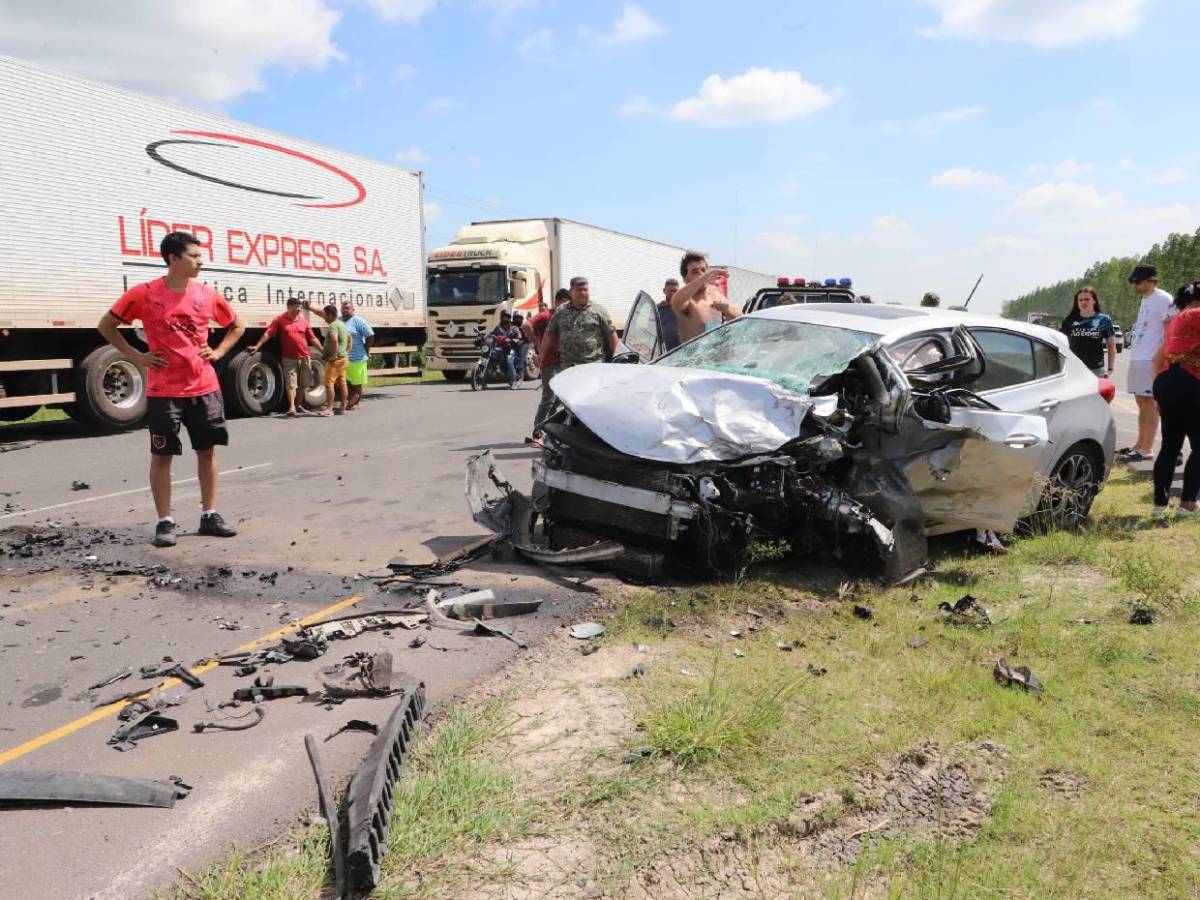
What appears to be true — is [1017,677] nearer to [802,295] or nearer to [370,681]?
[370,681]

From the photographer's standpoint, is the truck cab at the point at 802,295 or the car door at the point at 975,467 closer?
the car door at the point at 975,467

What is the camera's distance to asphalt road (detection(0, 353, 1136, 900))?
8.07 feet

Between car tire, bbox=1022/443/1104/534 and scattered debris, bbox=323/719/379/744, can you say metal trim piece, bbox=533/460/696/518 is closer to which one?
scattered debris, bbox=323/719/379/744

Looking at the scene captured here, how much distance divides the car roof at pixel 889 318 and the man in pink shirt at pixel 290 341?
9.46 meters

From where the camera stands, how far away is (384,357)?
59.2 feet

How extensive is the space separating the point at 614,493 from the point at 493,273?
16.5 metres

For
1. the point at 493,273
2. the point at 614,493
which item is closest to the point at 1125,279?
the point at 493,273

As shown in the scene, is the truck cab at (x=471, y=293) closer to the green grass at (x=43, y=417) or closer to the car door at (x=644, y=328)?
the green grass at (x=43, y=417)

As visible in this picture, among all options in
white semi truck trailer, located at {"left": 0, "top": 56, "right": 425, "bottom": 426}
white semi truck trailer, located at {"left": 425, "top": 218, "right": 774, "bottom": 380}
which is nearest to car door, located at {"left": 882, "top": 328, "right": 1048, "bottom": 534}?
white semi truck trailer, located at {"left": 0, "top": 56, "right": 425, "bottom": 426}

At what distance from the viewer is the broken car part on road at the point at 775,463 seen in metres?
4.50

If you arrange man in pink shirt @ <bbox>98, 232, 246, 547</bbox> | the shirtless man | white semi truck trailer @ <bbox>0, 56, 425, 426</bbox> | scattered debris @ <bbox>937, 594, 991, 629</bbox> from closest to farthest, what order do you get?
scattered debris @ <bbox>937, 594, 991, 629</bbox>, man in pink shirt @ <bbox>98, 232, 246, 547</bbox>, the shirtless man, white semi truck trailer @ <bbox>0, 56, 425, 426</bbox>

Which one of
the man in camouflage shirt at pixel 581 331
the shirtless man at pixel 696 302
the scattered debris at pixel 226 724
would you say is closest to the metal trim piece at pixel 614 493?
the scattered debris at pixel 226 724

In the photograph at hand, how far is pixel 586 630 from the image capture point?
4.09 m

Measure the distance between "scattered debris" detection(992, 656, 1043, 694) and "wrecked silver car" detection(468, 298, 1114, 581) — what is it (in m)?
1.12
